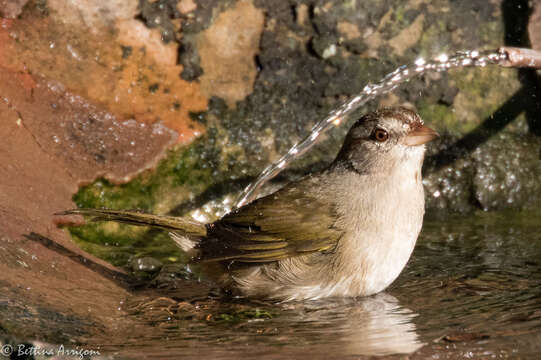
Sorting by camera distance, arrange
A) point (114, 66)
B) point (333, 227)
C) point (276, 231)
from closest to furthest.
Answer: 1. point (333, 227)
2. point (276, 231)
3. point (114, 66)

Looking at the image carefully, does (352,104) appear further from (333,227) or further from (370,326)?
(370,326)

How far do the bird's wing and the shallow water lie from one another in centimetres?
29

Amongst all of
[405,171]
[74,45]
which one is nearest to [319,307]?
[405,171]

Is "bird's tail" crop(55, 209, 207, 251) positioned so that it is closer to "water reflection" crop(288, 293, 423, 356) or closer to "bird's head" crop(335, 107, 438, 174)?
"water reflection" crop(288, 293, 423, 356)

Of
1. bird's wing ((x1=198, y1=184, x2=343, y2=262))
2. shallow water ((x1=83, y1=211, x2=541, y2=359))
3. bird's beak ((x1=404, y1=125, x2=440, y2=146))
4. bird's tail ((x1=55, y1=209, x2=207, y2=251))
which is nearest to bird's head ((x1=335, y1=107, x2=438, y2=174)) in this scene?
bird's beak ((x1=404, y1=125, x2=440, y2=146))

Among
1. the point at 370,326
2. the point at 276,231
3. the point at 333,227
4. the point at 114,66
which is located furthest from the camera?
the point at 114,66

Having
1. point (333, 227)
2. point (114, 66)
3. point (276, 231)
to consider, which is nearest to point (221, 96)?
point (114, 66)

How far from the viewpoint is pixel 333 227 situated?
13.9 feet

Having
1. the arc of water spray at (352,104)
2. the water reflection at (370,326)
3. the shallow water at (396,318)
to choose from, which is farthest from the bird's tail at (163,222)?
the arc of water spray at (352,104)

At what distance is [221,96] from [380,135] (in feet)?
6.35

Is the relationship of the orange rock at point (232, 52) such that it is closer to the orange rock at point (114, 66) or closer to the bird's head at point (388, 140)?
the orange rock at point (114, 66)

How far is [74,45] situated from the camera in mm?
5633

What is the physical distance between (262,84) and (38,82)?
1.72 metres

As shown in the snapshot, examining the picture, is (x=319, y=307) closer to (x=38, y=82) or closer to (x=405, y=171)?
(x=405, y=171)
